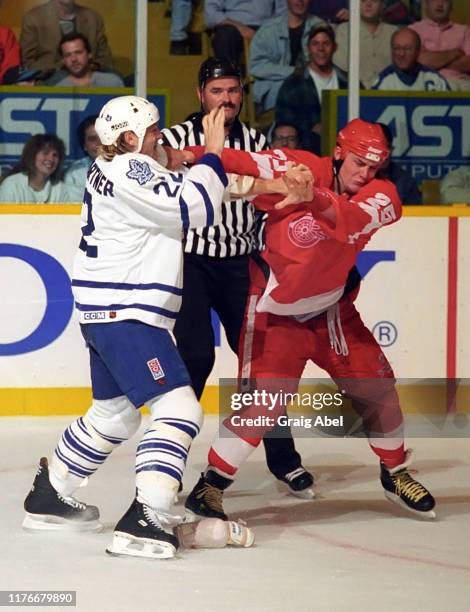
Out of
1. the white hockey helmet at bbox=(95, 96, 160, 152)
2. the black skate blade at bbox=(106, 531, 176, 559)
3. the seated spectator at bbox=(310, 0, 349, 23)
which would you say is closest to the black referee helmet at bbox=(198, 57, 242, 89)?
the white hockey helmet at bbox=(95, 96, 160, 152)

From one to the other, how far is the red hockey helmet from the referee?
0.56m

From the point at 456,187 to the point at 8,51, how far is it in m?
2.05

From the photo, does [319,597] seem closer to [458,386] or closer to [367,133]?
[367,133]

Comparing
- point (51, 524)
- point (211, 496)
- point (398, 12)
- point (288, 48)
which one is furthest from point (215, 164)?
point (398, 12)

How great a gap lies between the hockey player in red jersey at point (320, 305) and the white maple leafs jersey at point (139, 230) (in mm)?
242

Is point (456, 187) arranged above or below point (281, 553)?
above

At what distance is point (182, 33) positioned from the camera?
22.1ft

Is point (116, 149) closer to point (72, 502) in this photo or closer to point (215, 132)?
point (215, 132)

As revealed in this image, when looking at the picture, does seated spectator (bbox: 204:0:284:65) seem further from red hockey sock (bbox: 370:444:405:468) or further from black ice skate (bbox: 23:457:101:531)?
black ice skate (bbox: 23:457:101:531)

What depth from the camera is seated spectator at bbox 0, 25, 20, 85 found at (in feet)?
21.1

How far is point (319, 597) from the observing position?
360 cm

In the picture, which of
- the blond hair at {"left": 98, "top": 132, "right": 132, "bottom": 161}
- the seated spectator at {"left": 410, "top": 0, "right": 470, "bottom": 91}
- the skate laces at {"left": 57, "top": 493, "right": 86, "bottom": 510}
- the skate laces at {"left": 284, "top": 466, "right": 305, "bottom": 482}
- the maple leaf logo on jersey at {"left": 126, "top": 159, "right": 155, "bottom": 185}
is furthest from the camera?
the seated spectator at {"left": 410, "top": 0, "right": 470, "bottom": 91}

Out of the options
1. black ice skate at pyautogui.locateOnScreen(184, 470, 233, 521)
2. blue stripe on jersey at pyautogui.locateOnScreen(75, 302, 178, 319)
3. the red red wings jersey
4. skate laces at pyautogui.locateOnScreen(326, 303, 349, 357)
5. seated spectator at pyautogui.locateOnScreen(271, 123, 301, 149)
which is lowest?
black ice skate at pyautogui.locateOnScreen(184, 470, 233, 521)

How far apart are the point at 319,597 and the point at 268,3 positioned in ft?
12.8
